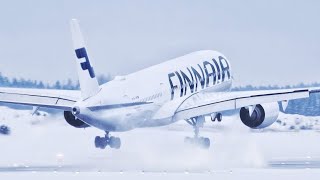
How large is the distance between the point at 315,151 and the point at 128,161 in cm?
1640

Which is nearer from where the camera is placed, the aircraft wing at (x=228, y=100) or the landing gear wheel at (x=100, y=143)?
the landing gear wheel at (x=100, y=143)

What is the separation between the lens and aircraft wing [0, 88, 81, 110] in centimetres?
7706

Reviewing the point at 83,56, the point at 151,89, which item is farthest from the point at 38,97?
the point at 83,56

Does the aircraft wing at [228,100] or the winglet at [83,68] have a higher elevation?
the winglet at [83,68]

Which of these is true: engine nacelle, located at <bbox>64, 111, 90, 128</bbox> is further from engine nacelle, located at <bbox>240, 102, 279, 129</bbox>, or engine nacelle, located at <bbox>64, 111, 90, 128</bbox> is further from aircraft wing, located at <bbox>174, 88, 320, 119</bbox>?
engine nacelle, located at <bbox>240, 102, 279, 129</bbox>

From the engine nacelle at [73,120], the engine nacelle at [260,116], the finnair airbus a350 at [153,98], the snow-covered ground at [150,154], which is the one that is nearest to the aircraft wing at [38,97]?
the finnair airbus a350 at [153,98]

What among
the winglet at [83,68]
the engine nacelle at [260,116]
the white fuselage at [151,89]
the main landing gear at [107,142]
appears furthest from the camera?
the engine nacelle at [260,116]

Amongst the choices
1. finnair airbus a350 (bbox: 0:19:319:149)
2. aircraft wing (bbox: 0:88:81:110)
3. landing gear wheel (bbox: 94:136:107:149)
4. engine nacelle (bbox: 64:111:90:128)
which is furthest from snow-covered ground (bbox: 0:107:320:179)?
aircraft wing (bbox: 0:88:81:110)

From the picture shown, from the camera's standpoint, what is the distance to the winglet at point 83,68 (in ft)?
235

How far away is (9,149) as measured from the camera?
77.9 meters

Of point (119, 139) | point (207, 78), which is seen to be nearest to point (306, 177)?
point (119, 139)

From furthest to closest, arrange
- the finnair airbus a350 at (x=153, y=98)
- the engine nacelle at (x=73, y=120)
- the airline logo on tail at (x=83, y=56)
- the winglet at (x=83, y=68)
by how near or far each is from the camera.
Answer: the engine nacelle at (x=73, y=120), the finnair airbus a350 at (x=153, y=98), the airline logo on tail at (x=83, y=56), the winglet at (x=83, y=68)

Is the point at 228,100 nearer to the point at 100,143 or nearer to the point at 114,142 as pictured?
the point at 114,142

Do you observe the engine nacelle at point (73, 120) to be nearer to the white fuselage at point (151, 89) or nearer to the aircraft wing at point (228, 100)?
the white fuselage at point (151, 89)
